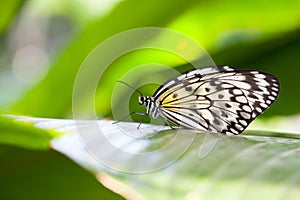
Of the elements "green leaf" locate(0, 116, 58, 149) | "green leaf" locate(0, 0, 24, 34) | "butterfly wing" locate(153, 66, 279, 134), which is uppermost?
"green leaf" locate(0, 0, 24, 34)

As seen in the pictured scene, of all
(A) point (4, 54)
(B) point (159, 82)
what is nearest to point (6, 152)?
(B) point (159, 82)

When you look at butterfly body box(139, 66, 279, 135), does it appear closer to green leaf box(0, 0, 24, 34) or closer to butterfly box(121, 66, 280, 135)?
butterfly box(121, 66, 280, 135)

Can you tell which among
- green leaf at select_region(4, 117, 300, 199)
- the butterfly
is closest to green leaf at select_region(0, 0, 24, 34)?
the butterfly

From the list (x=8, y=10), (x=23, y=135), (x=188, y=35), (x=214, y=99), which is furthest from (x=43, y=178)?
(x=8, y=10)

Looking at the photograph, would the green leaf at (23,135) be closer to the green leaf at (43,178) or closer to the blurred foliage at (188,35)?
the green leaf at (43,178)

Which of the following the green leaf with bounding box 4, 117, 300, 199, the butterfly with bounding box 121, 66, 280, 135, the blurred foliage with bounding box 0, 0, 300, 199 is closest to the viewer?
the green leaf with bounding box 4, 117, 300, 199

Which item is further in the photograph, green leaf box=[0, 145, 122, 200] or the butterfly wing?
the butterfly wing

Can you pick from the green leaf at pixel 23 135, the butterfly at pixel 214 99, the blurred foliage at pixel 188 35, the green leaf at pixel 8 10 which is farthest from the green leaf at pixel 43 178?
the green leaf at pixel 8 10

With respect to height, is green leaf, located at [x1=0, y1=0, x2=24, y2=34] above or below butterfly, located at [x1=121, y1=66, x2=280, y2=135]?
above
